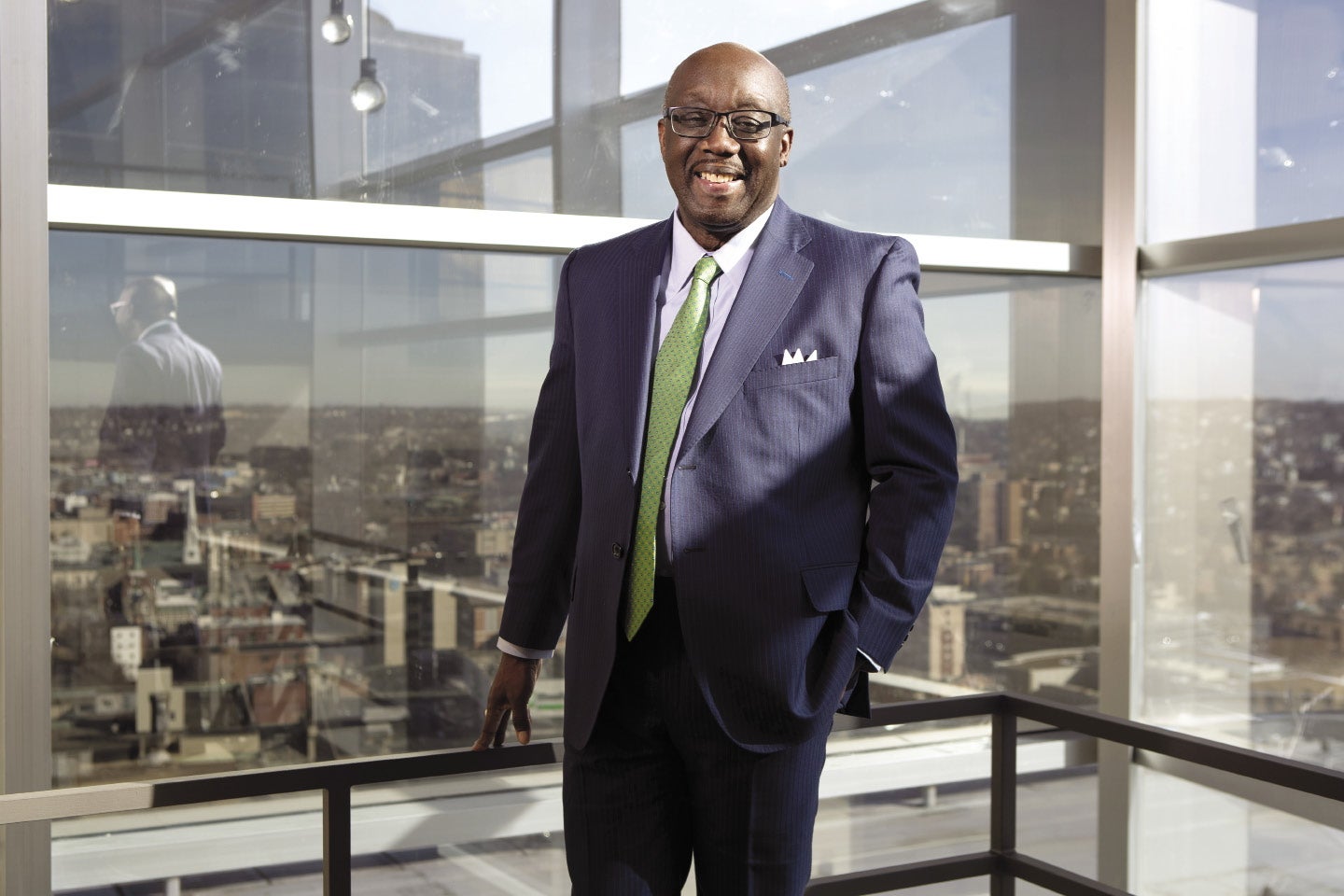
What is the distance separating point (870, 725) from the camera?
6.24ft

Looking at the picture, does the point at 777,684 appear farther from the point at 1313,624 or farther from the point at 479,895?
the point at 1313,624

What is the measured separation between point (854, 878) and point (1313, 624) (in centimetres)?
195

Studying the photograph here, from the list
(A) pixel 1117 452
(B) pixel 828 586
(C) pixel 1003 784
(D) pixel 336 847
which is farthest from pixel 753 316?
(A) pixel 1117 452

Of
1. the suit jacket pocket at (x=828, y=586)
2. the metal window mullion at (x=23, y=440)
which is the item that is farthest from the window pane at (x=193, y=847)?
the suit jacket pocket at (x=828, y=586)

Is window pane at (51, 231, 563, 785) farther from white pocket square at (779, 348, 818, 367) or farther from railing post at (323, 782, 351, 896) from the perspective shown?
white pocket square at (779, 348, 818, 367)

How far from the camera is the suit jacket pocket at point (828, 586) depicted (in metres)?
1.48

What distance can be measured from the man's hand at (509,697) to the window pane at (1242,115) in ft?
8.90

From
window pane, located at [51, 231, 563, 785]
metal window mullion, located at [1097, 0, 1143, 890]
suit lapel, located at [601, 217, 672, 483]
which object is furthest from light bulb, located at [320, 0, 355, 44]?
metal window mullion, located at [1097, 0, 1143, 890]

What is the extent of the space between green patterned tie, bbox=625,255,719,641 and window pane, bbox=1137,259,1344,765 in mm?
2490

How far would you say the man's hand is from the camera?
1696 millimetres

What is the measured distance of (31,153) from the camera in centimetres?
253

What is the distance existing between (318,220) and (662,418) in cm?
163

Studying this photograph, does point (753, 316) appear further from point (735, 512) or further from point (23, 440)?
point (23, 440)

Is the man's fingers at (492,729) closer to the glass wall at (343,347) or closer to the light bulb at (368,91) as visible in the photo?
the glass wall at (343,347)
